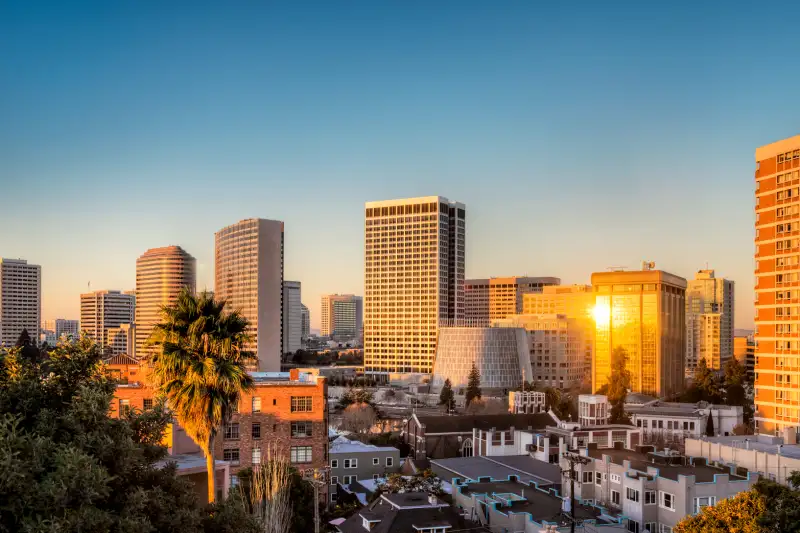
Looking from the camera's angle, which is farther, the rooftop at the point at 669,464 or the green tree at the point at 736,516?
the rooftop at the point at 669,464

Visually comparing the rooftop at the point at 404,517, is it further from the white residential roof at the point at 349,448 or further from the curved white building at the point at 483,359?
the curved white building at the point at 483,359

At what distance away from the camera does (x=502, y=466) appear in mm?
74125

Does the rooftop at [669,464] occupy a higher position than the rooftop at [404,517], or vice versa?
the rooftop at [669,464]

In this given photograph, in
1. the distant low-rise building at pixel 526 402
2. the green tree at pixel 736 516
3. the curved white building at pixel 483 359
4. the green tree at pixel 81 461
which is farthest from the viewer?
the curved white building at pixel 483 359

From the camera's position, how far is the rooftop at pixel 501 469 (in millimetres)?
68125

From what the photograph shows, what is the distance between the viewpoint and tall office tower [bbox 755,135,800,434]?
8631 centimetres

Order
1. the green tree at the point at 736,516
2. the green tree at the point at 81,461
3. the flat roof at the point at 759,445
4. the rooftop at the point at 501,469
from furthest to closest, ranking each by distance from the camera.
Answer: the rooftop at the point at 501,469, the flat roof at the point at 759,445, the green tree at the point at 736,516, the green tree at the point at 81,461

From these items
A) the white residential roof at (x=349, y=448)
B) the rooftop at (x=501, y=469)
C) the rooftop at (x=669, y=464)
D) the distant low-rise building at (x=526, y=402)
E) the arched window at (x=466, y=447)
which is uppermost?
the rooftop at (x=669, y=464)

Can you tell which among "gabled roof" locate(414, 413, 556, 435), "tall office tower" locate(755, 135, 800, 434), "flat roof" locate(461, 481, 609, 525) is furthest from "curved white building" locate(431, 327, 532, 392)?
"flat roof" locate(461, 481, 609, 525)

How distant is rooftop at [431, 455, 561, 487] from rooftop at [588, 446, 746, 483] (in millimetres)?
5893

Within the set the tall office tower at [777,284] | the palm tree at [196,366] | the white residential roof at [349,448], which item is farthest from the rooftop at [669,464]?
the palm tree at [196,366]

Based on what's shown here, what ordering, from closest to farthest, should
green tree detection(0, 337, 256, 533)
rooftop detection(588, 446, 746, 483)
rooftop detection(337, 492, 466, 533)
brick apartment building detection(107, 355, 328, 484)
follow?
1. green tree detection(0, 337, 256, 533)
2. rooftop detection(337, 492, 466, 533)
3. brick apartment building detection(107, 355, 328, 484)
4. rooftop detection(588, 446, 746, 483)

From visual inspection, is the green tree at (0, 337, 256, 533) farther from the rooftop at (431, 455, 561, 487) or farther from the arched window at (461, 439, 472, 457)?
the arched window at (461, 439, 472, 457)

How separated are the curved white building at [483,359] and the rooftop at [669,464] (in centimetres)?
12851
